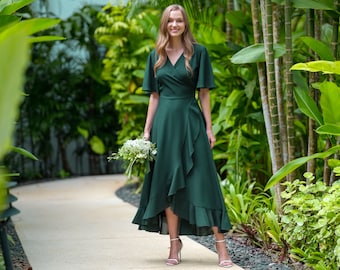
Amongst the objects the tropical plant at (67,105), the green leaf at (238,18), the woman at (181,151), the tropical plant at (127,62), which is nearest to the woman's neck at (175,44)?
the woman at (181,151)

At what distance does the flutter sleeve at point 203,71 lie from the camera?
3.73 m

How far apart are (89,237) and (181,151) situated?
138 centimetres

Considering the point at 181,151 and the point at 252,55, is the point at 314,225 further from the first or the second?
the point at 252,55

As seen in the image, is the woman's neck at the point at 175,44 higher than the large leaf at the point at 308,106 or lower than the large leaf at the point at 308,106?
higher

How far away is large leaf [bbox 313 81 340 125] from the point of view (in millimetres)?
3340

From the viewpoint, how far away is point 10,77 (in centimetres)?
85

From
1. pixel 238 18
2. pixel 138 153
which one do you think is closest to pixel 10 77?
pixel 138 153

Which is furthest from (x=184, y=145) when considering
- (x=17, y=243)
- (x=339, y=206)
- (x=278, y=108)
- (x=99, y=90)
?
(x=99, y=90)

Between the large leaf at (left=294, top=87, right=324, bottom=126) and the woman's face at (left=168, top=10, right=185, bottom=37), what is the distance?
740 mm

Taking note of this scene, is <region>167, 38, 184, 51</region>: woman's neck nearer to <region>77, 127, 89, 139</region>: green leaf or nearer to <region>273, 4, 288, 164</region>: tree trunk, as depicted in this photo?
<region>273, 4, 288, 164</region>: tree trunk

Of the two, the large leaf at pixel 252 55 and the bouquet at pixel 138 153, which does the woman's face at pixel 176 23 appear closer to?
the large leaf at pixel 252 55

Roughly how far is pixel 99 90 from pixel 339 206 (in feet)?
23.9

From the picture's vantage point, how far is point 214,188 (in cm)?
368

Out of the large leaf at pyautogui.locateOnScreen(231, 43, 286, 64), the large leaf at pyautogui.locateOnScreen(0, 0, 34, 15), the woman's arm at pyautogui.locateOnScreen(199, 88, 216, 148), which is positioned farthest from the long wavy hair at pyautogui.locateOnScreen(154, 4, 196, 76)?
the large leaf at pyautogui.locateOnScreen(0, 0, 34, 15)
